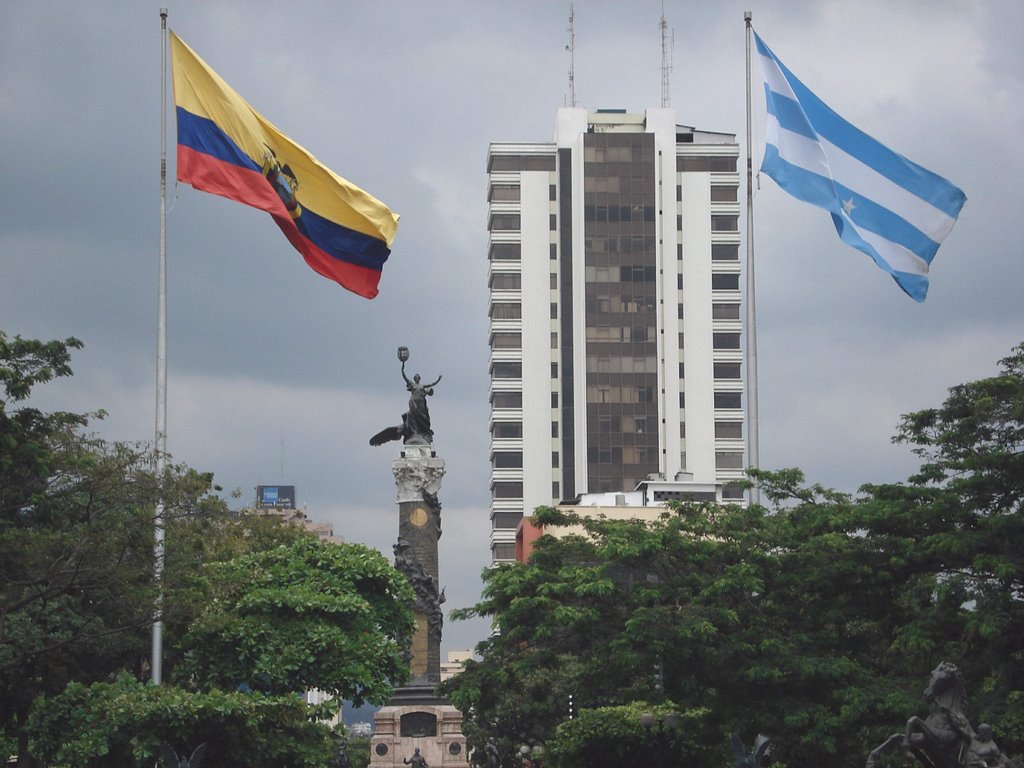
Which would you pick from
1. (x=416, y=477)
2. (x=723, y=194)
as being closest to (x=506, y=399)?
(x=723, y=194)

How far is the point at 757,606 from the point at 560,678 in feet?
54.3

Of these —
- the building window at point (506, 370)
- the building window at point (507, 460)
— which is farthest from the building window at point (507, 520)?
the building window at point (506, 370)

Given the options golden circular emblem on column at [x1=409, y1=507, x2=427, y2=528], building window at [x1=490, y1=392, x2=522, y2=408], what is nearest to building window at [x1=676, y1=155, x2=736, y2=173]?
building window at [x1=490, y1=392, x2=522, y2=408]

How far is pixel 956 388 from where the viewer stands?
39.4 m

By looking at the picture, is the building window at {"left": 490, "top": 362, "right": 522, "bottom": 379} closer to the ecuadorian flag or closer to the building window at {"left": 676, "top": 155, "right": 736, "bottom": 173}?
the building window at {"left": 676, "top": 155, "right": 736, "bottom": 173}

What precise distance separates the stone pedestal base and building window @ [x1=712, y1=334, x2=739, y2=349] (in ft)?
185

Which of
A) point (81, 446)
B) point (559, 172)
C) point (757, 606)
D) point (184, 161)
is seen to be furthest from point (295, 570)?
point (559, 172)

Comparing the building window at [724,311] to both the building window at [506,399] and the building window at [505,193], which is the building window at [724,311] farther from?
the building window at [505,193]

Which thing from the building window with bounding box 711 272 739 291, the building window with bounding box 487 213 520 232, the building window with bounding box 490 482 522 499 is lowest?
the building window with bounding box 490 482 522 499

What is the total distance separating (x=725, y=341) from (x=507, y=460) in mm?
16658

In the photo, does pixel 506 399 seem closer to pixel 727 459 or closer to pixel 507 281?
pixel 507 281

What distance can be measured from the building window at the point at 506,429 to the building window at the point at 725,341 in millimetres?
14225

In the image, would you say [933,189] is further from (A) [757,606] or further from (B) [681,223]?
(B) [681,223]

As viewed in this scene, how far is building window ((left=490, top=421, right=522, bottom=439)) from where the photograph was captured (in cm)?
11312
